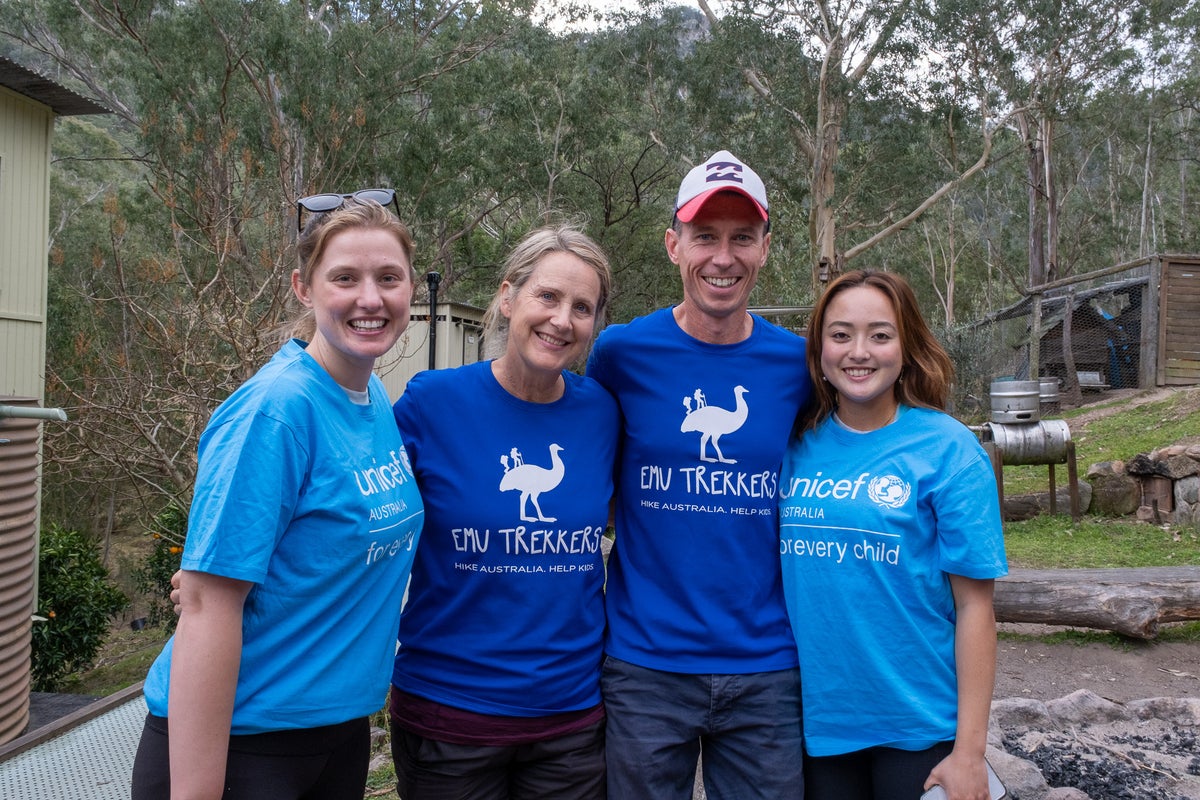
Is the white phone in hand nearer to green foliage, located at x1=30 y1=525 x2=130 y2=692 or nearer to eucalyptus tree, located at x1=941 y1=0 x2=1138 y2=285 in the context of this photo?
green foliage, located at x1=30 y1=525 x2=130 y2=692

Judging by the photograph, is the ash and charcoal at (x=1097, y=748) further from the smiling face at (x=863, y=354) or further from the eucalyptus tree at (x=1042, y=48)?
the eucalyptus tree at (x=1042, y=48)

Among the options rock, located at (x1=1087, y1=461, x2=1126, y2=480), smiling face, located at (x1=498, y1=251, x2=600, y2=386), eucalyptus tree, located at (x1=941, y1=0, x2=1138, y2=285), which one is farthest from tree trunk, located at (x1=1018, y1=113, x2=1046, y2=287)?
smiling face, located at (x1=498, y1=251, x2=600, y2=386)

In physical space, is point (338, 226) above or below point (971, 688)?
above

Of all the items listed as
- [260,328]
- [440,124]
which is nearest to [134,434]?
[260,328]

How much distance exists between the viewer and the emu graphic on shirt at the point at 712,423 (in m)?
2.52

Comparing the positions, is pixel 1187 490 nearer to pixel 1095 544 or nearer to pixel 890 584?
pixel 1095 544

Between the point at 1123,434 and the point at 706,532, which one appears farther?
the point at 1123,434

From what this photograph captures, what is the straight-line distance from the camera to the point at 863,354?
2.48 m

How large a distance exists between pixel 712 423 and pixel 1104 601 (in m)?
4.99

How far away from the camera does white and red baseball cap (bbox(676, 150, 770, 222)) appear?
8.61 ft

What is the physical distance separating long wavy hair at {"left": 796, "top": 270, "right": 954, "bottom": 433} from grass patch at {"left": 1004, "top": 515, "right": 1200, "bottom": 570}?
679cm

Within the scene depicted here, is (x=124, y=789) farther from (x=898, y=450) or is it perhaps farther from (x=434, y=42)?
(x=434, y=42)

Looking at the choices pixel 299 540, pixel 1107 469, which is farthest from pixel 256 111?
pixel 299 540

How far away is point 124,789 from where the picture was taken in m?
3.25
